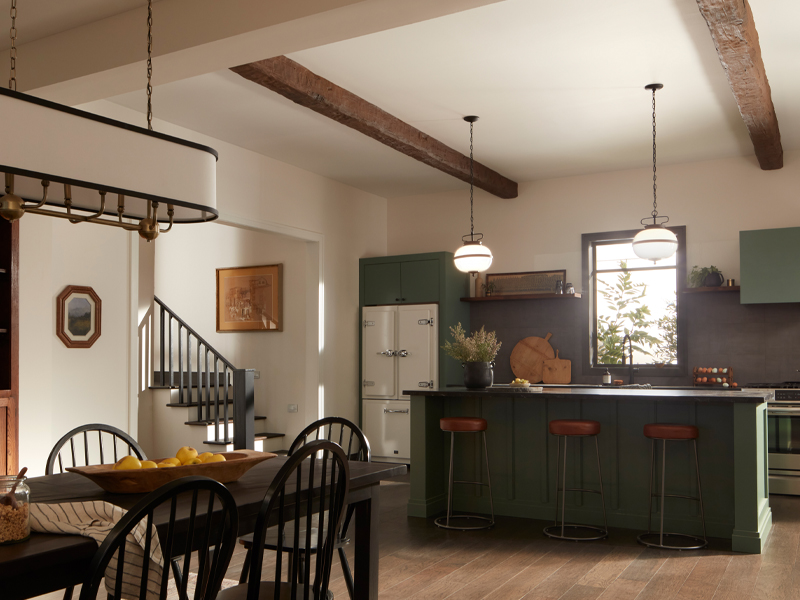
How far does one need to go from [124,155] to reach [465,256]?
3916mm

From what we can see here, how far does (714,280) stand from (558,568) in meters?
3.63

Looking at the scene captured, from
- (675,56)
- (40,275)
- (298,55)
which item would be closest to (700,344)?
(675,56)

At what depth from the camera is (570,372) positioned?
718 cm

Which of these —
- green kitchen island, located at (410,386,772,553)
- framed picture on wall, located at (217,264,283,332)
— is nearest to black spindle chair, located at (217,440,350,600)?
green kitchen island, located at (410,386,772,553)

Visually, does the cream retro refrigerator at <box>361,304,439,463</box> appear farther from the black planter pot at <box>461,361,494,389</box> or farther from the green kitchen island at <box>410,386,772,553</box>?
the black planter pot at <box>461,361,494,389</box>

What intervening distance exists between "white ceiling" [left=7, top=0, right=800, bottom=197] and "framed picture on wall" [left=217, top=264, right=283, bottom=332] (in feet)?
4.80

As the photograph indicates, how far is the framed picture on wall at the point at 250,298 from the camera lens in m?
7.72

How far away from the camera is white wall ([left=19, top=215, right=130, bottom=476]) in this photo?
4535mm

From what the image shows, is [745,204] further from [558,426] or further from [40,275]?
[40,275]

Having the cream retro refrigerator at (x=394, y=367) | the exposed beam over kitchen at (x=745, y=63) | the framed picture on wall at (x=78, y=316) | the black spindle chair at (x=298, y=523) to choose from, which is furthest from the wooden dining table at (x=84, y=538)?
the cream retro refrigerator at (x=394, y=367)

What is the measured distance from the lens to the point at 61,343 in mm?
4797

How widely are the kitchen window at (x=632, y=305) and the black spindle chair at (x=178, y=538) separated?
219 inches

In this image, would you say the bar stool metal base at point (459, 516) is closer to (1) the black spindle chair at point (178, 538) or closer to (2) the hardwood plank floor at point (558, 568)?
(2) the hardwood plank floor at point (558, 568)

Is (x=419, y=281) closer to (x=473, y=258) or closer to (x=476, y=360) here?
(x=473, y=258)
